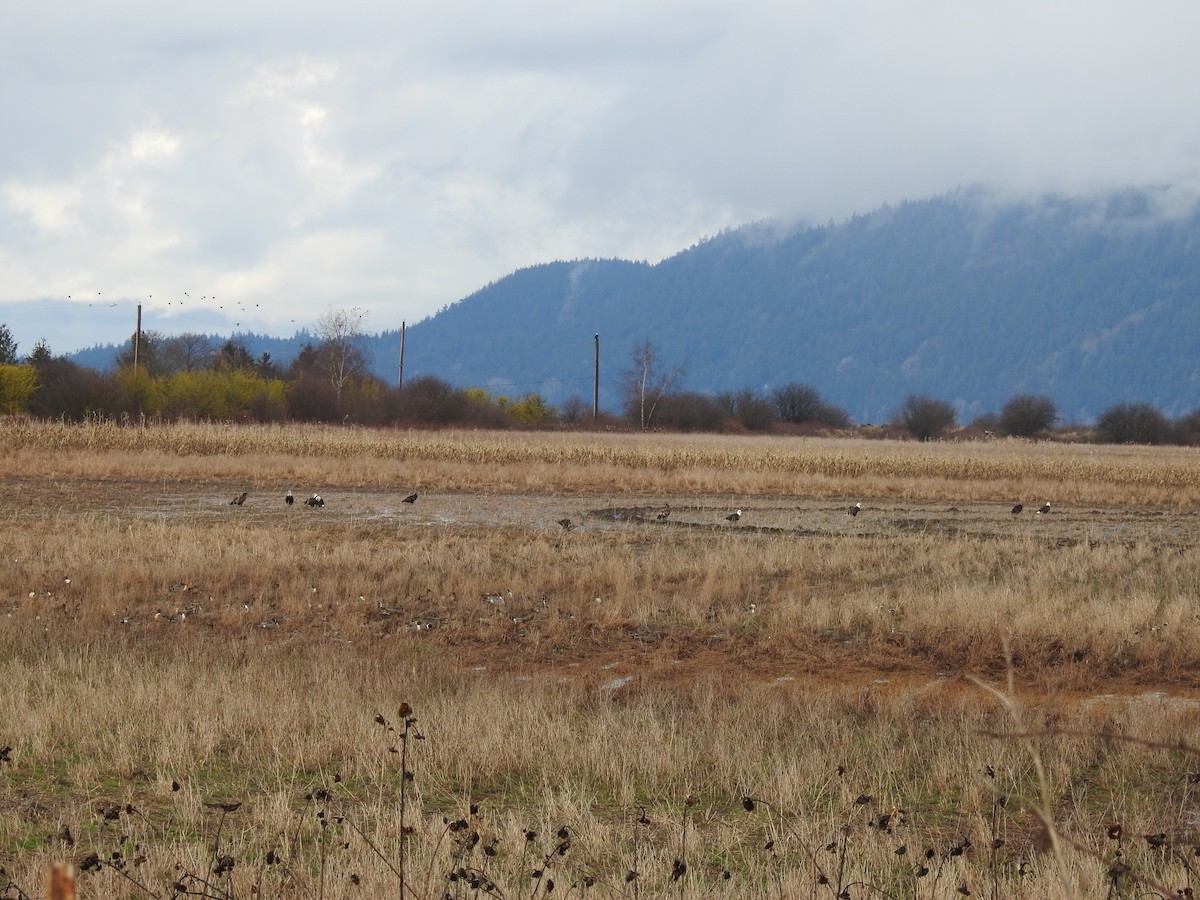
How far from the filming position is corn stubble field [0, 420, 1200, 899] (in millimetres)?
5586

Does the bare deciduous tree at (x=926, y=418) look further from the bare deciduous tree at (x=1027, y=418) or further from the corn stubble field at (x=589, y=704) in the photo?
the corn stubble field at (x=589, y=704)

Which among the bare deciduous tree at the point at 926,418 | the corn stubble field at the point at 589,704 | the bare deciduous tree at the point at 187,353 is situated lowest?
the corn stubble field at the point at 589,704

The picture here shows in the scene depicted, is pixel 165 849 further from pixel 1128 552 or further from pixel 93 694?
pixel 1128 552

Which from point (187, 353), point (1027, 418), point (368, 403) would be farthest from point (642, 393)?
point (187, 353)

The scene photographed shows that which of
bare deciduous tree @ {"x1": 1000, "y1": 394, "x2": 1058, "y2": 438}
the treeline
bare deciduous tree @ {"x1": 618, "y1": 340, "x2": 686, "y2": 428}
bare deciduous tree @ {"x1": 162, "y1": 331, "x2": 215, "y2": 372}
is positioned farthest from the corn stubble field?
bare deciduous tree @ {"x1": 162, "y1": 331, "x2": 215, "y2": 372}

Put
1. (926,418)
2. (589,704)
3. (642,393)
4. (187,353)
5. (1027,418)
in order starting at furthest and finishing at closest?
1. (187,353)
2. (926,418)
3. (1027,418)
4. (642,393)
5. (589,704)

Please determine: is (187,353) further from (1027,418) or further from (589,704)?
(589,704)

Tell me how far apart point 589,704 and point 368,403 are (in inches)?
2547

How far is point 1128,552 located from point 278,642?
14740mm

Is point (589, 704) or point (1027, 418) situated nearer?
point (589, 704)

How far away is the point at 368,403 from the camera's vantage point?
72750 mm

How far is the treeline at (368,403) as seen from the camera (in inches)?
2229

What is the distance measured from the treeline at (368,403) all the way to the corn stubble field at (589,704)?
32.1m

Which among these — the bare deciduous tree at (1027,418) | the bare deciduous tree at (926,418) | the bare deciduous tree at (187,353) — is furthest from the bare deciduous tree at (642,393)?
Result: the bare deciduous tree at (187,353)
